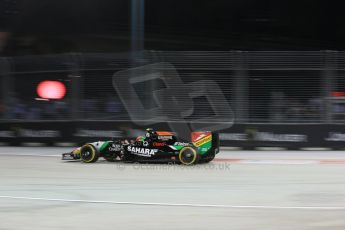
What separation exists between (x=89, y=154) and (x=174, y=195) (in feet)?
18.4

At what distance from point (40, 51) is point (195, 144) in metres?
21.9

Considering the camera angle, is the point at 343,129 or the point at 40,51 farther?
the point at 40,51

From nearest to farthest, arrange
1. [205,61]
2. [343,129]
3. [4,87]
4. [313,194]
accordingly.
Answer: [313,194], [343,129], [205,61], [4,87]

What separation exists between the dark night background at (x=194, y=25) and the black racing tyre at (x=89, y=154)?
18062mm

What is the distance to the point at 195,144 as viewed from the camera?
44.7ft

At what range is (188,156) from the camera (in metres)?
13.5

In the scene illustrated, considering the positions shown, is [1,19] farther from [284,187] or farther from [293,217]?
[293,217]

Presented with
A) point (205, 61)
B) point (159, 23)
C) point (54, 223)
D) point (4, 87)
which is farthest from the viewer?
point (159, 23)

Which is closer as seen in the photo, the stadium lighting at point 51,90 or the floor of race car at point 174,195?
the floor of race car at point 174,195

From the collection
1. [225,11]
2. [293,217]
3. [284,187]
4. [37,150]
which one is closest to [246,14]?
[225,11]

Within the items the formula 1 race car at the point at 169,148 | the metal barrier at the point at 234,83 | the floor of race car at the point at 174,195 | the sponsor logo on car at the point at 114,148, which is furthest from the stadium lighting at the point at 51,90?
the formula 1 race car at the point at 169,148

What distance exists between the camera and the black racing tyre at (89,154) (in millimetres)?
14258

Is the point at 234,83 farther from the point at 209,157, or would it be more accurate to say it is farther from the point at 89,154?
the point at 89,154

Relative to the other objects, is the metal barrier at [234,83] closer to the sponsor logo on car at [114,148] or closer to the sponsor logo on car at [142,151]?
the sponsor logo on car at [114,148]
